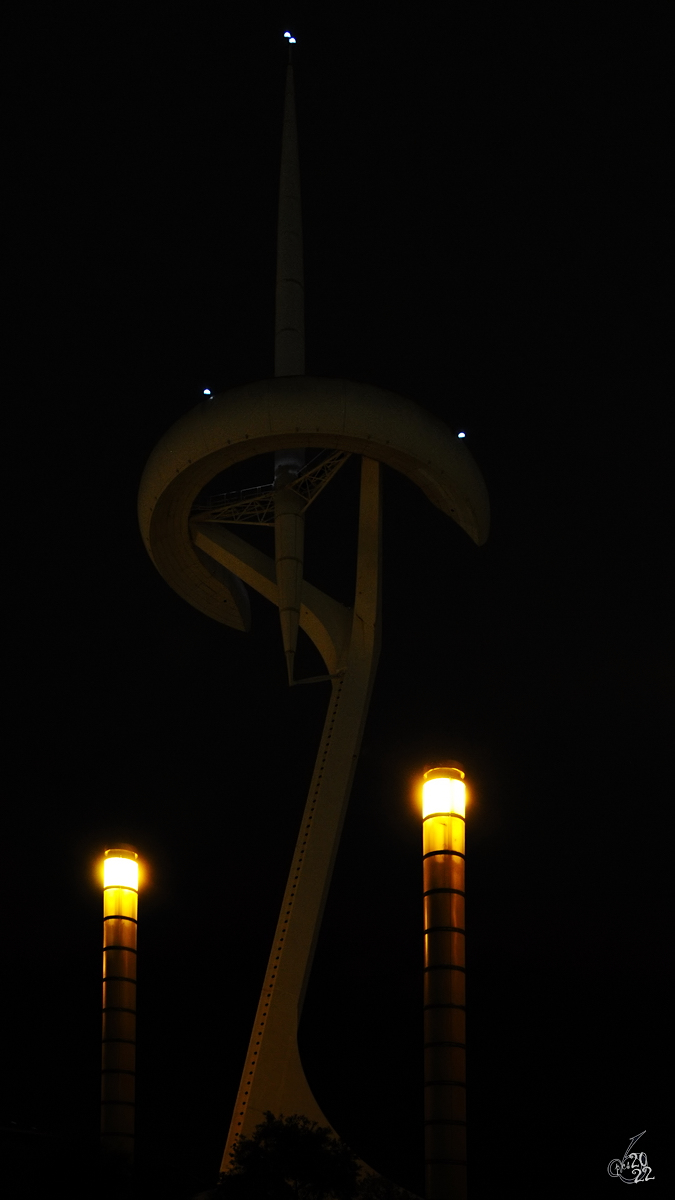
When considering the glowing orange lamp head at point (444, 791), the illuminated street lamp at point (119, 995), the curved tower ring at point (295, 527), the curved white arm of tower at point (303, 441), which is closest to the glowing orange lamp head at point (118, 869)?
the illuminated street lamp at point (119, 995)

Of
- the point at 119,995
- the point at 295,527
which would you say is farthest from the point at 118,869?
the point at 295,527

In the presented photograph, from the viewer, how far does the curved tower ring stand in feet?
109

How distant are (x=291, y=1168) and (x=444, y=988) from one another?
6118mm

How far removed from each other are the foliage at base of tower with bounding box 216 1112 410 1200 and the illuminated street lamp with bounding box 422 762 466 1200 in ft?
13.4

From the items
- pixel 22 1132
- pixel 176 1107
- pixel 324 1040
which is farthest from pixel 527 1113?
pixel 22 1132

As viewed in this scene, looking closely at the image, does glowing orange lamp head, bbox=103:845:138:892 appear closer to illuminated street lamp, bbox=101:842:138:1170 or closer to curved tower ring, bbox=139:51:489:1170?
illuminated street lamp, bbox=101:842:138:1170

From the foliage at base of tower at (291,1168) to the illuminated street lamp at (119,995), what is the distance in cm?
983

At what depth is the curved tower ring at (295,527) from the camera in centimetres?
3319

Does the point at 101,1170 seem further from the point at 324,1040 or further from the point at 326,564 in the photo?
the point at 326,564

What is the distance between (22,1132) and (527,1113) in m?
15.1

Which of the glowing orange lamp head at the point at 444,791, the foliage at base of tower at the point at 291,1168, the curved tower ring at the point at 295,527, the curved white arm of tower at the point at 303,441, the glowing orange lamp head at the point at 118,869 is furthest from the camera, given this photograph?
the glowing orange lamp head at the point at 118,869

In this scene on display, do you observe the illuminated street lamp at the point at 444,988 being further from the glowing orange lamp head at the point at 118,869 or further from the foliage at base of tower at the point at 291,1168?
the glowing orange lamp head at the point at 118,869

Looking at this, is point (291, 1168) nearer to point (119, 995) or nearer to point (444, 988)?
point (444, 988)

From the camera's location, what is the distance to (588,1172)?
41844mm
